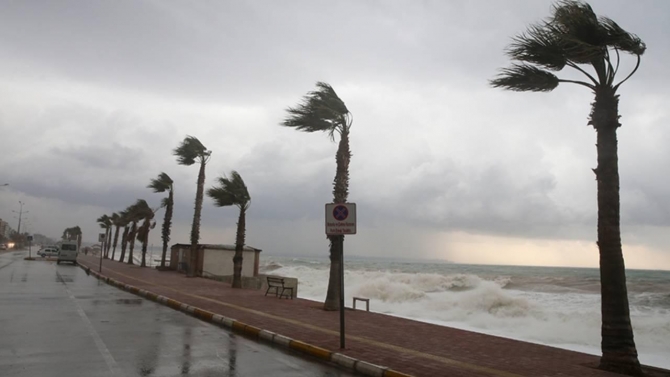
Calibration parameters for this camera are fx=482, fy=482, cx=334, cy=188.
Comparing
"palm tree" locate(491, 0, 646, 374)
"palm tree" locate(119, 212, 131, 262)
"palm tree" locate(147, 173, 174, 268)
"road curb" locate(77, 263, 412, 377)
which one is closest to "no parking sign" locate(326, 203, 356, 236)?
"road curb" locate(77, 263, 412, 377)

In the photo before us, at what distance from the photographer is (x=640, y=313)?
85.5 ft

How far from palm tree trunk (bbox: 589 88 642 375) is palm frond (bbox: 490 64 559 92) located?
1016mm

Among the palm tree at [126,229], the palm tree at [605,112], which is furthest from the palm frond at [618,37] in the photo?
the palm tree at [126,229]

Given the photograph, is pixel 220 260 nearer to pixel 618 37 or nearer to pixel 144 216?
pixel 144 216

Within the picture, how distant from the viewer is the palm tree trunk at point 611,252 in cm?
855

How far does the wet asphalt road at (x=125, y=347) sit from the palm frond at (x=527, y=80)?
675 cm

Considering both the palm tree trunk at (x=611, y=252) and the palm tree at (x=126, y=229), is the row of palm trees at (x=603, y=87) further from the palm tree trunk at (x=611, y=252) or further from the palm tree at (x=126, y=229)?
the palm tree at (x=126, y=229)

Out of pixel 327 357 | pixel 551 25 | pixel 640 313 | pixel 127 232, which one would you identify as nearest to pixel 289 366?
pixel 327 357

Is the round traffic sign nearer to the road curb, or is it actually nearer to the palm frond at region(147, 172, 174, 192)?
the road curb

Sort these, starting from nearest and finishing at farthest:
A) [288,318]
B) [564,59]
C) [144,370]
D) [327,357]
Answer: [144,370], [327,357], [564,59], [288,318]

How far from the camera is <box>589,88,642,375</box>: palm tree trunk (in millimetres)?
8555

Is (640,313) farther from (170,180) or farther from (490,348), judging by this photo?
(170,180)

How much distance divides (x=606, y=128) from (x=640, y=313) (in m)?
21.8

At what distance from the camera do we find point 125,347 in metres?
8.73
